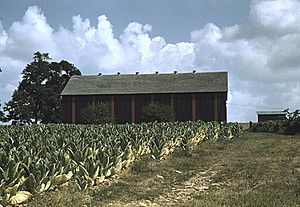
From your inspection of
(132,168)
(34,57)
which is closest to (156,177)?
(132,168)

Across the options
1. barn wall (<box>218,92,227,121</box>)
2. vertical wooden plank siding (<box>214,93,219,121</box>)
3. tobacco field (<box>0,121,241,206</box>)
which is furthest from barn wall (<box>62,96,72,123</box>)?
tobacco field (<box>0,121,241,206</box>)

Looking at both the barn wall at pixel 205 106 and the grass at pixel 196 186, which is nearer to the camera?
the grass at pixel 196 186

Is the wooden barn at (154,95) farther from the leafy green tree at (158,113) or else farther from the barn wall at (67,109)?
the leafy green tree at (158,113)

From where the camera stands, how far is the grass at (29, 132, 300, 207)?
9.59m

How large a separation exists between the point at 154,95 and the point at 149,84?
8.31 feet

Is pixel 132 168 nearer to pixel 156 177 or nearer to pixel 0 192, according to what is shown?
pixel 156 177

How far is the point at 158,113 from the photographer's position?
55156mm

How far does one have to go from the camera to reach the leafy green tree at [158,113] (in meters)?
54.9

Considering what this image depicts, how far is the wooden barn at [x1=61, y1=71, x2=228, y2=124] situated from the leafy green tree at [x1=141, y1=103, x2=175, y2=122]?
2.08 m

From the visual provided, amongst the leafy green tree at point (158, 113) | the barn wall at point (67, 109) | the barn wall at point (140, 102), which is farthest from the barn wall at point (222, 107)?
the barn wall at point (67, 109)

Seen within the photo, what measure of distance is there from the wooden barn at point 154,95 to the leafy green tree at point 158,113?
2.08m

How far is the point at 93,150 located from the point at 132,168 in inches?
70.4

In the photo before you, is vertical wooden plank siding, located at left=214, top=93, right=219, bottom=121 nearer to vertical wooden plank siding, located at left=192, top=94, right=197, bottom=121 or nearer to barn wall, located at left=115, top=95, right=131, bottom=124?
vertical wooden plank siding, located at left=192, top=94, right=197, bottom=121

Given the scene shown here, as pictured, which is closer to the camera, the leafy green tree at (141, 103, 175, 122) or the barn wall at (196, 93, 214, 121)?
the leafy green tree at (141, 103, 175, 122)
